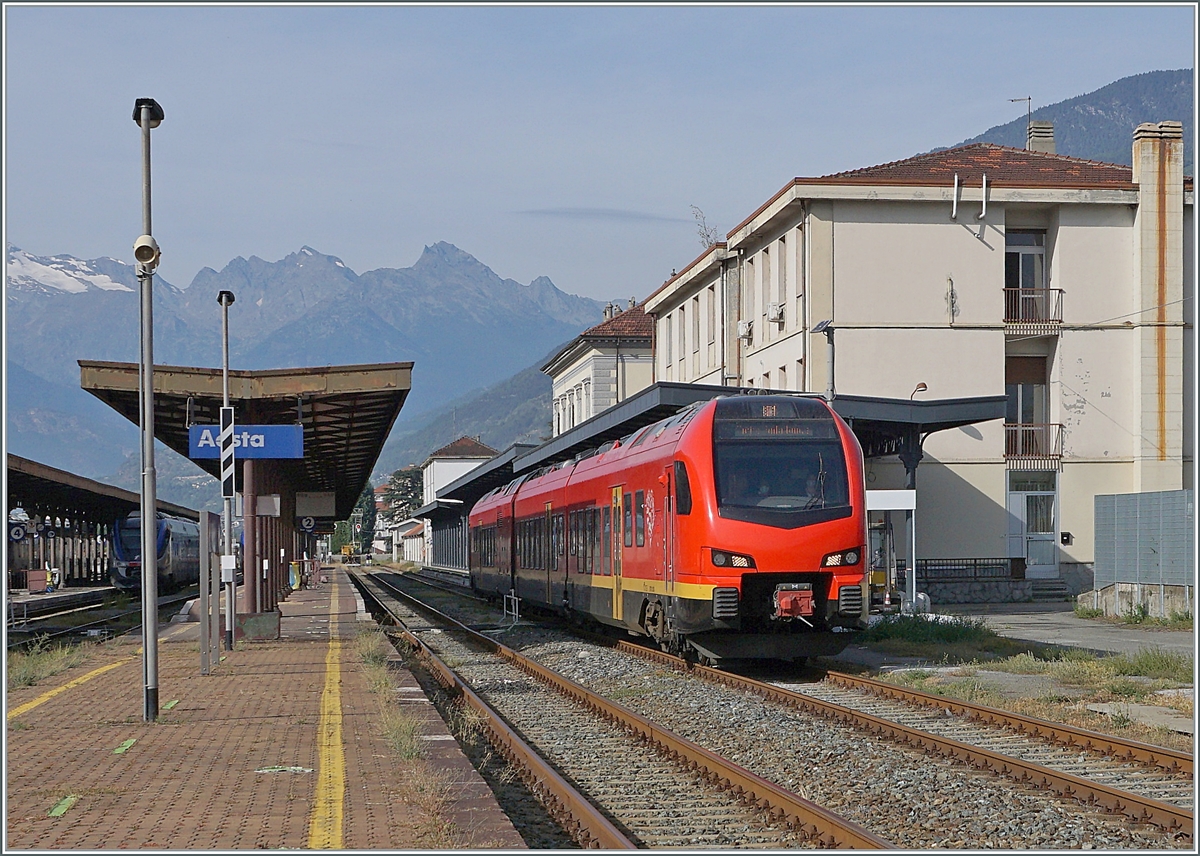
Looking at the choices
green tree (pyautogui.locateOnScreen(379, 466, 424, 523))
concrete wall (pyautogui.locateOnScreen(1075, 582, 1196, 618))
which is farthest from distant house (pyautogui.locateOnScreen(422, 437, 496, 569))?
concrete wall (pyautogui.locateOnScreen(1075, 582, 1196, 618))

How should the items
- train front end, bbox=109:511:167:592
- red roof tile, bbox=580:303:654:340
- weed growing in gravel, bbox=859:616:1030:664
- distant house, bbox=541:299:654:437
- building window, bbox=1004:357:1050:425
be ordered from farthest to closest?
red roof tile, bbox=580:303:654:340 → distant house, bbox=541:299:654:437 → train front end, bbox=109:511:167:592 → building window, bbox=1004:357:1050:425 → weed growing in gravel, bbox=859:616:1030:664

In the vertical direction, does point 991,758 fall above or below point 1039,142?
below

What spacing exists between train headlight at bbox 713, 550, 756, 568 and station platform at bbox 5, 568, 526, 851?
3.60 meters

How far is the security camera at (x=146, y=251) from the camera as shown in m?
12.2

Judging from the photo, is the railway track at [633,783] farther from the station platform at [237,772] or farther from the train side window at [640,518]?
the train side window at [640,518]

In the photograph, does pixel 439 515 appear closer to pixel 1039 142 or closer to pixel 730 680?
pixel 1039 142

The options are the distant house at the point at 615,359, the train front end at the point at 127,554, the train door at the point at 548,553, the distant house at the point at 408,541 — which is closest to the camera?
the train door at the point at 548,553

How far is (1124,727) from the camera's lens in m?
12.1

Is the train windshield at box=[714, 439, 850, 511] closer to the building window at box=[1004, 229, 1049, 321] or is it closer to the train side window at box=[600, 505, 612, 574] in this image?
the train side window at box=[600, 505, 612, 574]

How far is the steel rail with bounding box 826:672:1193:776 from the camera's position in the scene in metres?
10.1

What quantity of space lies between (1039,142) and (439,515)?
52.9 meters

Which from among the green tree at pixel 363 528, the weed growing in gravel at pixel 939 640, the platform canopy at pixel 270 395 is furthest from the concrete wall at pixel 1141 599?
the green tree at pixel 363 528

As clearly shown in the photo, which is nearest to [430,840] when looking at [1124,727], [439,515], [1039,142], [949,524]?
[1124,727]

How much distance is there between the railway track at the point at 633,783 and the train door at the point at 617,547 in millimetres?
3653
